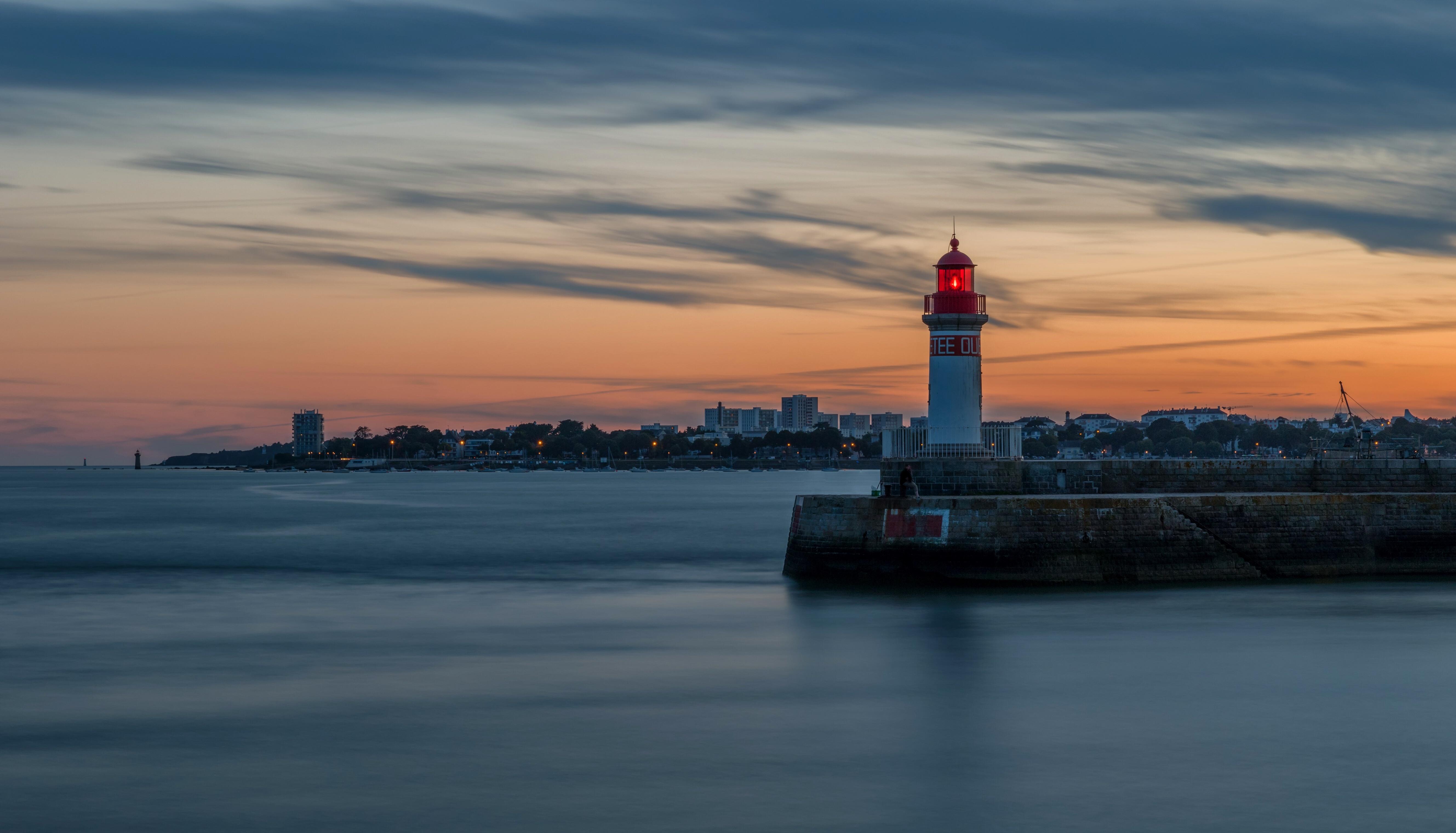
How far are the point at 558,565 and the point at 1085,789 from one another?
19.9m

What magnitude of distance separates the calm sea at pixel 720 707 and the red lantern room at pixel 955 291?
5.34m

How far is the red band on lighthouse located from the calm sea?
15.8 feet

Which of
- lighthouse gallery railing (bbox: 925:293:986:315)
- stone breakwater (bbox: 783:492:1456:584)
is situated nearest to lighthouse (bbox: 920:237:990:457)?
lighthouse gallery railing (bbox: 925:293:986:315)

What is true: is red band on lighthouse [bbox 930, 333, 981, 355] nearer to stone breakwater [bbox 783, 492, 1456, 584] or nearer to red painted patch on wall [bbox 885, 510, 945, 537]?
stone breakwater [bbox 783, 492, 1456, 584]

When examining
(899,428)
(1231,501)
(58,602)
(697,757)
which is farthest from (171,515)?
(697,757)

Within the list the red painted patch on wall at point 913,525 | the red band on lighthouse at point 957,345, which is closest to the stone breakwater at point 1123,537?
the red painted patch on wall at point 913,525

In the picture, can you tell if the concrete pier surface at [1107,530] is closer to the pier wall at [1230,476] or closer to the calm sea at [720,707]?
the pier wall at [1230,476]

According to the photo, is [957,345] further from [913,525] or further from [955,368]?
[913,525]

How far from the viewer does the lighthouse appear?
22297 mm

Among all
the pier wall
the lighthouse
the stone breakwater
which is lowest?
the stone breakwater

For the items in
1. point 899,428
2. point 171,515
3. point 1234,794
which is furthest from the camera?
point 171,515

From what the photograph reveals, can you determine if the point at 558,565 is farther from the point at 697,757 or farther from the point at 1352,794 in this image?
the point at 1352,794

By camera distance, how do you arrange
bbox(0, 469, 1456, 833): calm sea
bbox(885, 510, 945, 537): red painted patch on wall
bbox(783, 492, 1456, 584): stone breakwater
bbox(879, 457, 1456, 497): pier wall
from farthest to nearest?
bbox(879, 457, 1456, 497): pier wall
bbox(885, 510, 945, 537): red painted patch on wall
bbox(783, 492, 1456, 584): stone breakwater
bbox(0, 469, 1456, 833): calm sea

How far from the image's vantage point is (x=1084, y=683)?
12922 millimetres
